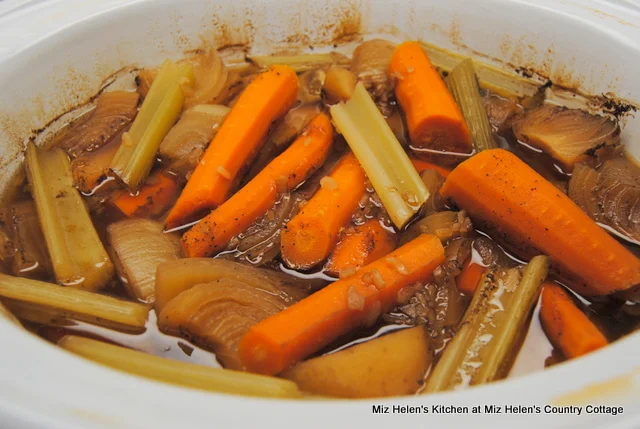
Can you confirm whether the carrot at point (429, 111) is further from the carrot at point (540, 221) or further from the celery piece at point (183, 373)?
the celery piece at point (183, 373)

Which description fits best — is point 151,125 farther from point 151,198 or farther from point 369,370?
point 369,370

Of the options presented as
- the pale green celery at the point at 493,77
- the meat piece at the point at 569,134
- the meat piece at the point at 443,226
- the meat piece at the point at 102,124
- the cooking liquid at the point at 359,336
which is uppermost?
the meat piece at the point at 102,124

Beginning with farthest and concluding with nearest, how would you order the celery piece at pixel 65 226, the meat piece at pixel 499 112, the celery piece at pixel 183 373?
the meat piece at pixel 499 112 < the celery piece at pixel 65 226 < the celery piece at pixel 183 373

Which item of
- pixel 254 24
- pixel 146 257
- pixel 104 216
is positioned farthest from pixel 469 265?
pixel 254 24

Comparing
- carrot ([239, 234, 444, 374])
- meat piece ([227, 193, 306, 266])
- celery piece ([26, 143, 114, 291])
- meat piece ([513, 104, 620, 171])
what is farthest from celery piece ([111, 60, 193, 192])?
meat piece ([513, 104, 620, 171])

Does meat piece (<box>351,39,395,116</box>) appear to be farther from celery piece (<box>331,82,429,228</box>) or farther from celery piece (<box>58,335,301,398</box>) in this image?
celery piece (<box>58,335,301,398</box>)

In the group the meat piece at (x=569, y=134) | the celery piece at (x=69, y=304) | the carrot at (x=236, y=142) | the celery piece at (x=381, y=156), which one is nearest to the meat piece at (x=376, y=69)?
the celery piece at (x=381, y=156)

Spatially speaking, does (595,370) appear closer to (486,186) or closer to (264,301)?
(486,186)
